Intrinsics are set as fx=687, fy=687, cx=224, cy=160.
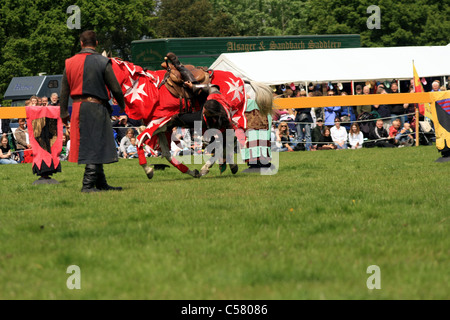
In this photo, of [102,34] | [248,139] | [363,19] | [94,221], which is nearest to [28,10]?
[102,34]

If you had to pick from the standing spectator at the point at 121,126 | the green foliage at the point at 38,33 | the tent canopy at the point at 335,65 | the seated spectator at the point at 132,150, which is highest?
the green foliage at the point at 38,33

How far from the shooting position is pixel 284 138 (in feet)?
66.7

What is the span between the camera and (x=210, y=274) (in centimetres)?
423

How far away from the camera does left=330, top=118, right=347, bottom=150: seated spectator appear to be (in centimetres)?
2014

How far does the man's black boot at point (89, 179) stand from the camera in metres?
8.99

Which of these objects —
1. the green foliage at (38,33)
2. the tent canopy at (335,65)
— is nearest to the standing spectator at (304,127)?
the tent canopy at (335,65)

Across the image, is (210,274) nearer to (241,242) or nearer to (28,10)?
(241,242)

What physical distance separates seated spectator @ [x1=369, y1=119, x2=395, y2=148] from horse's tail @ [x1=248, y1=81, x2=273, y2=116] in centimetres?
918

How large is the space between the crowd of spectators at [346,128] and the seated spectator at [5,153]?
728 centimetres

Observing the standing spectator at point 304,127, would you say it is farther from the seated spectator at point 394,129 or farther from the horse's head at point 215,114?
the horse's head at point 215,114

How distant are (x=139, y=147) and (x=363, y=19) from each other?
4745 cm

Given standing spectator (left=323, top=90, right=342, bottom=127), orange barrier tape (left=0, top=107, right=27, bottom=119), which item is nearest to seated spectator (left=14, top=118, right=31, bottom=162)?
orange barrier tape (left=0, top=107, right=27, bottom=119)

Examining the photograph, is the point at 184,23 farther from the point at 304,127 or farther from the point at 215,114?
the point at 215,114
